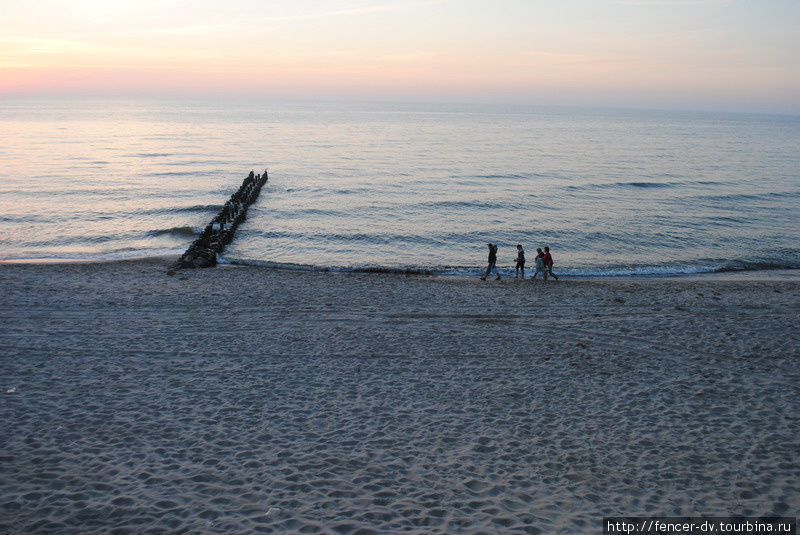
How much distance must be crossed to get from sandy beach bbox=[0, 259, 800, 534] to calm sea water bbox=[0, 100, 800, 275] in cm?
687

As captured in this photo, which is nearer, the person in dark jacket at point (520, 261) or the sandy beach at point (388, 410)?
the sandy beach at point (388, 410)

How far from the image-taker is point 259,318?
14234 millimetres

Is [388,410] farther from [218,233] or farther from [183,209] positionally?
[183,209]

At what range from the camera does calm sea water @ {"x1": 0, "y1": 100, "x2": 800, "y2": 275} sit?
23984mm

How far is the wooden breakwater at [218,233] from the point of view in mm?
19812

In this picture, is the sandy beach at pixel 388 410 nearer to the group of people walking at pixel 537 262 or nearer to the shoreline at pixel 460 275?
the group of people walking at pixel 537 262

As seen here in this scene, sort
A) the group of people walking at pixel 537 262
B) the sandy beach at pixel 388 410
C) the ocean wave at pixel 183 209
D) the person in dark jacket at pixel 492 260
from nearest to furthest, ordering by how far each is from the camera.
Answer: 1. the sandy beach at pixel 388 410
2. the group of people walking at pixel 537 262
3. the person in dark jacket at pixel 492 260
4. the ocean wave at pixel 183 209

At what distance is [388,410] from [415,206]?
2505 cm

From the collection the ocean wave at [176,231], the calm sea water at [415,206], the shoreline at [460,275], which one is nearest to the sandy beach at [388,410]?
the shoreline at [460,275]

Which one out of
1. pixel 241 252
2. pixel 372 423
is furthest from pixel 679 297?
pixel 241 252

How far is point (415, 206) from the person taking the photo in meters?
33.8

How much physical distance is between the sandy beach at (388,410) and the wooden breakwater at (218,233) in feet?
13.0

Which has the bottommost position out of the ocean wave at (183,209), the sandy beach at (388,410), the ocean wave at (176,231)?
the sandy beach at (388,410)

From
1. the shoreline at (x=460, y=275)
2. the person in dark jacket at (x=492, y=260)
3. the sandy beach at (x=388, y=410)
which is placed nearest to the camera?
the sandy beach at (x=388, y=410)
